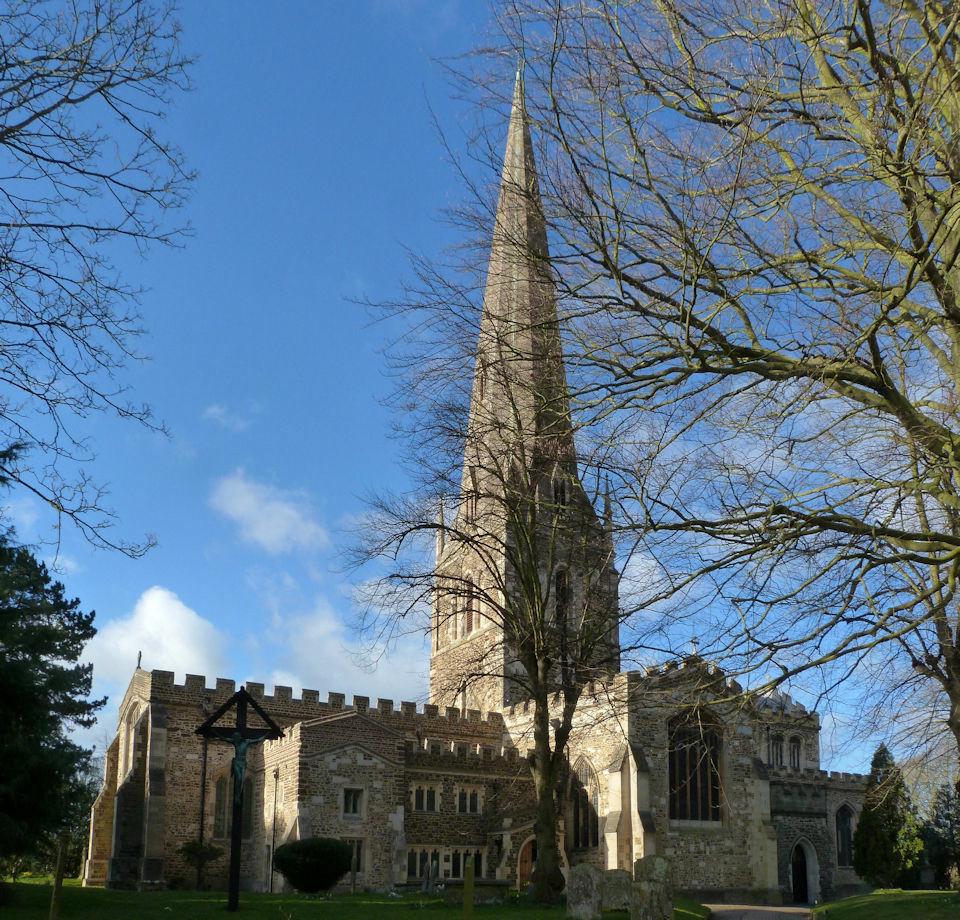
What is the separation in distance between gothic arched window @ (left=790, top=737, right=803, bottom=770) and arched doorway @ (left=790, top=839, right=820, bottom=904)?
48.3ft

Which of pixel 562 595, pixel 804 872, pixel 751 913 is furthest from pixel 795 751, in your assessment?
pixel 562 595

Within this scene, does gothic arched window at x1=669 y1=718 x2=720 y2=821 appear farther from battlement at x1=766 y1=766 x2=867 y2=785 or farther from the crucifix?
the crucifix

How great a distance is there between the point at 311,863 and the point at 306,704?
12547 mm

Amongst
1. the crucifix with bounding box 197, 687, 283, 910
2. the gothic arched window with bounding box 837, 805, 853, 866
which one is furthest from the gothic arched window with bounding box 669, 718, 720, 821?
the crucifix with bounding box 197, 687, 283, 910

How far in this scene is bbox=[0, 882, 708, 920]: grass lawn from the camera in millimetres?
14648

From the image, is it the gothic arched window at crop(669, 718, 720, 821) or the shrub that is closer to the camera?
the shrub

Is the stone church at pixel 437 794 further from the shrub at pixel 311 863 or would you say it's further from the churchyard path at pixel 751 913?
the shrub at pixel 311 863

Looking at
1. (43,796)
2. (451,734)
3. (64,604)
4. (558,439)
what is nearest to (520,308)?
(558,439)

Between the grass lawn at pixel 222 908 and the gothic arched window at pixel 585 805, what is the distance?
35.0 feet

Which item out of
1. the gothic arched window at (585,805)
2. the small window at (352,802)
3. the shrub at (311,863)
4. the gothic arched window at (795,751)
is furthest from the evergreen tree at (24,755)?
the gothic arched window at (795,751)

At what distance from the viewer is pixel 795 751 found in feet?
169

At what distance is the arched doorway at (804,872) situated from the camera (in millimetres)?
36281

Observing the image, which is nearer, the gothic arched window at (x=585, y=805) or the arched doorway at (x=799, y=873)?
the gothic arched window at (x=585, y=805)

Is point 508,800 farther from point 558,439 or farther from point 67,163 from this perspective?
point 67,163
